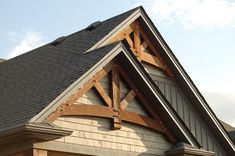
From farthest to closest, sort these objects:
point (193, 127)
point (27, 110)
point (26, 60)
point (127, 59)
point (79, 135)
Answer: point (193, 127), point (26, 60), point (127, 59), point (79, 135), point (27, 110)

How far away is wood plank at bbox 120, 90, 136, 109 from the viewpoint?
499 inches

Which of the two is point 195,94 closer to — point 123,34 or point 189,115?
point 189,115

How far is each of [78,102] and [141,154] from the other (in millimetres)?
2359

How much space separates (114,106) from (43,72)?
2.39 meters

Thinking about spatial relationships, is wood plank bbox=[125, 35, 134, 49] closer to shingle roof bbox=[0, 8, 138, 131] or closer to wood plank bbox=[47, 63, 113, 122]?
shingle roof bbox=[0, 8, 138, 131]

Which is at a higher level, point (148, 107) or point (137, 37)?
point (137, 37)

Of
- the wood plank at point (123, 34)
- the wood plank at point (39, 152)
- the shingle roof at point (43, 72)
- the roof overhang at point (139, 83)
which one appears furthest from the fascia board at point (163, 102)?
the wood plank at point (123, 34)

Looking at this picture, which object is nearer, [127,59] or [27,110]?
[27,110]

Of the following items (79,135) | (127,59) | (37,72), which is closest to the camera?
(79,135)

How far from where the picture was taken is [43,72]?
13789 mm

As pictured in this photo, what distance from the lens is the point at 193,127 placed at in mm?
18828

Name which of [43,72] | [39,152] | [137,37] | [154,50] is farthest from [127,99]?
[154,50]

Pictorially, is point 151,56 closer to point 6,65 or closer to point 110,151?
point 6,65

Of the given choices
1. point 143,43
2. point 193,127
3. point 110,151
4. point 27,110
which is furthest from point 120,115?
point 193,127
